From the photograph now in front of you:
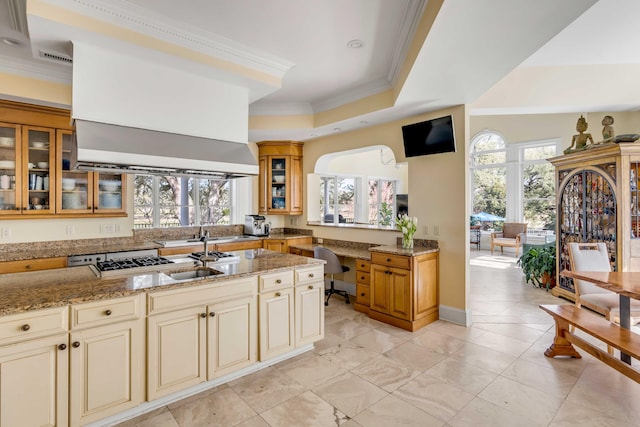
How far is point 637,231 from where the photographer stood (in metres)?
4.34

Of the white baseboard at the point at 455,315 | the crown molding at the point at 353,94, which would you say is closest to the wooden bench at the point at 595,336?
the white baseboard at the point at 455,315

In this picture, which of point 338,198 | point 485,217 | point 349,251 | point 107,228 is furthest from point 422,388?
point 485,217

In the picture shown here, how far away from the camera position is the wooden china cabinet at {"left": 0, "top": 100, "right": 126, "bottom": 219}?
360 centimetres

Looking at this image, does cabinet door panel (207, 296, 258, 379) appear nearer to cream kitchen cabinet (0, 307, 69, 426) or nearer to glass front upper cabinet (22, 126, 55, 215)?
cream kitchen cabinet (0, 307, 69, 426)

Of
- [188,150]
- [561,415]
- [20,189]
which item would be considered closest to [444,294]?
[561,415]

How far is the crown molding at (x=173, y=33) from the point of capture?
88.0 inches

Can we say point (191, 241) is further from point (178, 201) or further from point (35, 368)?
point (35, 368)

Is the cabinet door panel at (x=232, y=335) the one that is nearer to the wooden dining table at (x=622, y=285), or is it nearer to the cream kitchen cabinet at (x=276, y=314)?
the cream kitchen cabinet at (x=276, y=314)

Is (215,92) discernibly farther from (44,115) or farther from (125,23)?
(44,115)

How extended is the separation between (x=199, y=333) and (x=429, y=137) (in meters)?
3.30

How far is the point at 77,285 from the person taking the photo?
2.12 metres

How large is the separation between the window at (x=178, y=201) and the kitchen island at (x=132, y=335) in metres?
2.41

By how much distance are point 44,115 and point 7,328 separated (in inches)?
124

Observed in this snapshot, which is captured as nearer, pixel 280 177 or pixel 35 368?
pixel 35 368
